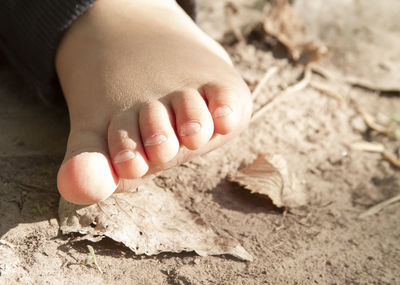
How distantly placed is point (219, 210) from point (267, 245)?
14cm

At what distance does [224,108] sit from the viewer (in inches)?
36.7

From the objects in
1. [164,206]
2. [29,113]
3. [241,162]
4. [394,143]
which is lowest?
[394,143]

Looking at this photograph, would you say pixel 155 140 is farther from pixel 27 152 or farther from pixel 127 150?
pixel 27 152

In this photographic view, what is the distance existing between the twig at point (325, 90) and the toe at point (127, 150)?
0.83 m

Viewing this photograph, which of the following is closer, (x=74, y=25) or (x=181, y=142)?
(x=181, y=142)

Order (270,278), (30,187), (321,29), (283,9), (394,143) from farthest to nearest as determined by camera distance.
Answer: (321,29) → (283,9) → (394,143) → (30,187) → (270,278)

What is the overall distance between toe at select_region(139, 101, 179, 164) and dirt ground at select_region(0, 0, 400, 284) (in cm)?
19

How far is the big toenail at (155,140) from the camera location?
34.4 inches

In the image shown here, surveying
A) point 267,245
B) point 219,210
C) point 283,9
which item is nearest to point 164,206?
point 219,210

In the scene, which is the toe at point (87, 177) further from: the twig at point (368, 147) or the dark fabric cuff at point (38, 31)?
the twig at point (368, 147)

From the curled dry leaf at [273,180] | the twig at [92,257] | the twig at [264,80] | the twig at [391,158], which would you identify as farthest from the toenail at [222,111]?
the twig at [391,158]

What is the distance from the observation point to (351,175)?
1.25 m

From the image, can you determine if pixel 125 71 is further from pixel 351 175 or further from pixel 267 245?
pixel 351 175

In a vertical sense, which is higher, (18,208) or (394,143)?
(18,208)
